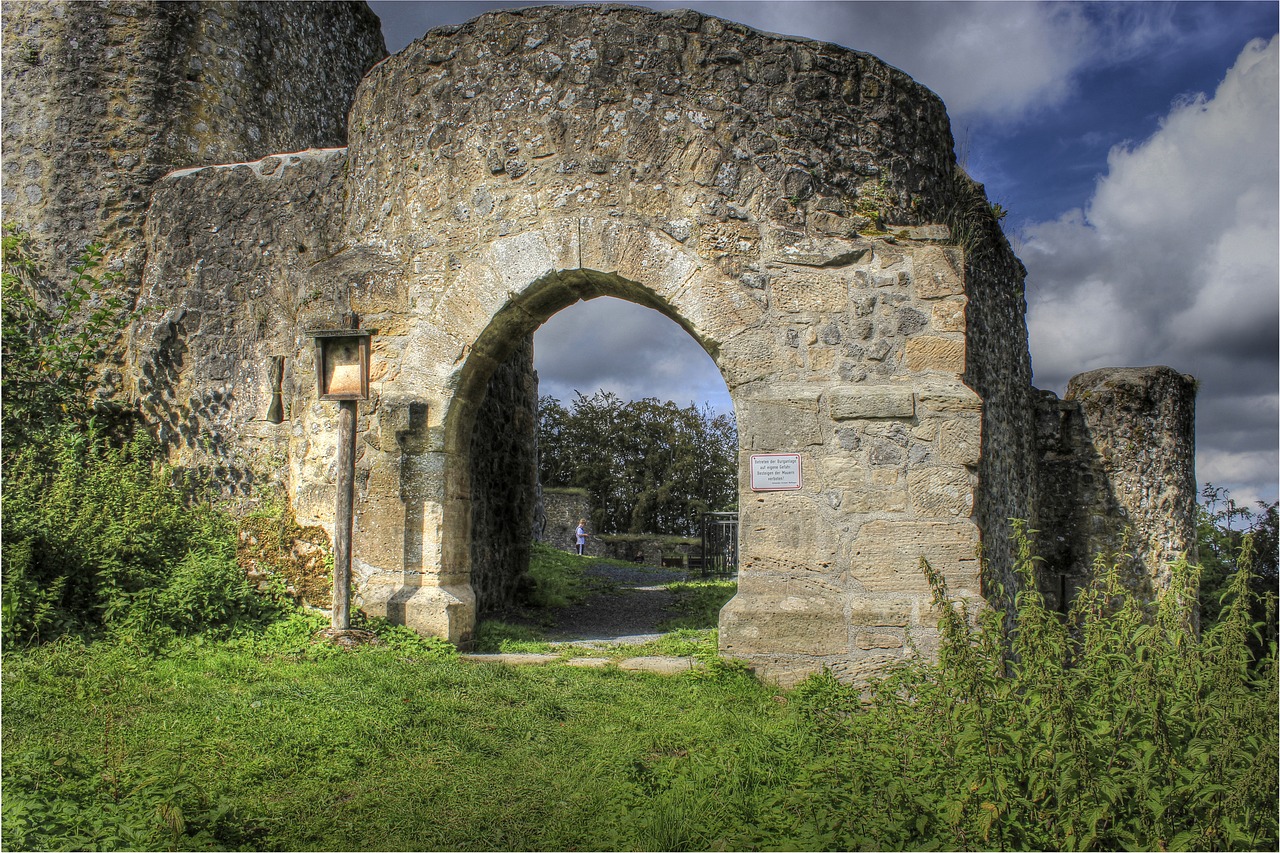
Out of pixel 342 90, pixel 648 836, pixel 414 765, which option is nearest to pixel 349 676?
pixel 414 765

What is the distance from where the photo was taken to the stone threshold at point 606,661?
5.33 m

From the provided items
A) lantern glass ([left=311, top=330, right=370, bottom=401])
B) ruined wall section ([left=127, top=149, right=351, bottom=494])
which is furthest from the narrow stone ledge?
ruined wall section ([left=127, top=149, right=351, bottom=494])

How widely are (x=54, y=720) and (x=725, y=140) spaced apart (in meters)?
4.69

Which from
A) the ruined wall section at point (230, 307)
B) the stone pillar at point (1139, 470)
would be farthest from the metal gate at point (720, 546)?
the ruined wall section at point (230, 307)

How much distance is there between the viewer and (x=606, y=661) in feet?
18.3

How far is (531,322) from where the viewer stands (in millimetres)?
6293

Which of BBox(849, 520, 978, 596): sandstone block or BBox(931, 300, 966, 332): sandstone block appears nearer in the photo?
BBox(849, 520, 978, 596): sandstone block

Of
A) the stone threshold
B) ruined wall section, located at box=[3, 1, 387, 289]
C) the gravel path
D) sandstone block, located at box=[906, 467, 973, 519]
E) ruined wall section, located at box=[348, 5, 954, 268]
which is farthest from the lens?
ruined wall section, located at box=[3, 1, 387, 289]

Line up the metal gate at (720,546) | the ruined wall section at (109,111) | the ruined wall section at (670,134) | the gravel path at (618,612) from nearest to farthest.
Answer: the ruined wall section at (670,134) → the gravel path at (618,612) → the ruined wall section at (109,111) → the metal gate at (720,546)

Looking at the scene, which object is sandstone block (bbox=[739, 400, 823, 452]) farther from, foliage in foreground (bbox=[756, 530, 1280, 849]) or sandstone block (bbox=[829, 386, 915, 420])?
foliage in foreground (bbox=[756, 530, 1280, 849])

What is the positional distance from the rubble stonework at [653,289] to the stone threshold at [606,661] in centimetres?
34

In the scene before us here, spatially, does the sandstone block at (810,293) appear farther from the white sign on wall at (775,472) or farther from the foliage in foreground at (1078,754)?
the foliage in foreground at (1078,754)

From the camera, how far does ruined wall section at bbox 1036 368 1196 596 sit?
7.95 meters

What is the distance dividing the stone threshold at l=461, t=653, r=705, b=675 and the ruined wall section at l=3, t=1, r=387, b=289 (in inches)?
179
